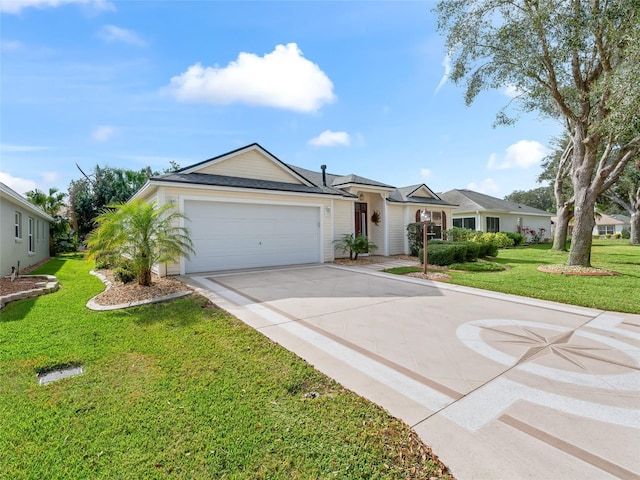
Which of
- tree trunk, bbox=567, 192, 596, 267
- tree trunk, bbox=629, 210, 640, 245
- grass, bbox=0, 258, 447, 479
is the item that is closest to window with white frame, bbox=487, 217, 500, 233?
tree trunk, bbox=629, 210, 640, 245

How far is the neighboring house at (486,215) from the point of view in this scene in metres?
24.8

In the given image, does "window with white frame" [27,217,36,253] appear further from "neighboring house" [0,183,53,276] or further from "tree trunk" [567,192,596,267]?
"tree trunk" [567,192,596,267]

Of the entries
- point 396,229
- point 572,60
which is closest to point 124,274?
point 396,229

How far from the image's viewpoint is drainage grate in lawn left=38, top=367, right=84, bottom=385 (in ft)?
10.9

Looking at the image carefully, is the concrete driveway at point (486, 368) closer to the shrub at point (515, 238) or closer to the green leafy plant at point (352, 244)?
the green leafy plant at point (352, 244)

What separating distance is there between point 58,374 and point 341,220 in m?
11.7

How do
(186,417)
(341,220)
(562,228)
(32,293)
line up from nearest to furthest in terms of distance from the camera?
(186,417)
(32,293)
(341,220)
(562,228)

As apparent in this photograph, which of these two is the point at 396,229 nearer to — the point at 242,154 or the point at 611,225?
the point at 242,154

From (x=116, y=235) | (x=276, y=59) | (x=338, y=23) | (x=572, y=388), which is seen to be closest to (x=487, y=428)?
(x=572, y=388)

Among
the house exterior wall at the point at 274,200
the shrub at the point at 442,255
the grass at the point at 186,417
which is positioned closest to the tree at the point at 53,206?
the house exterior wall at the point at 274,200

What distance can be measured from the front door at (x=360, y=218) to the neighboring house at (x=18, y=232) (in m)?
13.6

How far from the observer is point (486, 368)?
3.49 metres

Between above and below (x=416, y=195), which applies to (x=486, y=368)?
below

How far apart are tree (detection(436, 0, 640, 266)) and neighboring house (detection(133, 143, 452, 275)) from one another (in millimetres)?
6620
